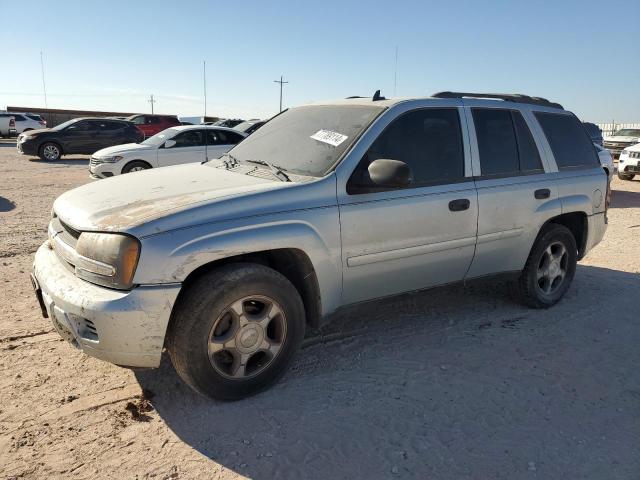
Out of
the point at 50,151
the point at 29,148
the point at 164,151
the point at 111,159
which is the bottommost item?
the point at 50,151

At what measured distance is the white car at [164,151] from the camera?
11711mm

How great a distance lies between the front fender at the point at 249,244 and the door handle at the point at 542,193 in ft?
6.65

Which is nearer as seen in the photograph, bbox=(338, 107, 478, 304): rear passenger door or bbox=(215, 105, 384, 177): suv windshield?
bbox=(338, 107, 478, 304): rear passenger door

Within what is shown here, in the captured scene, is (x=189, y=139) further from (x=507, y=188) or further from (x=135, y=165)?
(x=507, y=188)

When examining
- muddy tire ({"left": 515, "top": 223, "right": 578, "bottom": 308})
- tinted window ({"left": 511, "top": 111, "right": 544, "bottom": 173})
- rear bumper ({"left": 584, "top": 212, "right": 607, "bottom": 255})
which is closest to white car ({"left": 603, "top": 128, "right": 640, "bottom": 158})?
rear bumper ({"left": 584, "top": 212, "right": 607, "bottom": 255})

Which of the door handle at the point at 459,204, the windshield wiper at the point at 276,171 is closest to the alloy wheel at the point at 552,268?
the door handle at the point at 459,204

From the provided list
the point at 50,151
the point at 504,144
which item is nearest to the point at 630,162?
the point at 504,144

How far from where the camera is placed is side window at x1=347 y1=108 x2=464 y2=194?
360 centimetres

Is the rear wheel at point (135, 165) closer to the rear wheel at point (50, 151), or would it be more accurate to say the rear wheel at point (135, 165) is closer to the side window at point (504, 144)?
the rear wheel at point (50, 151)

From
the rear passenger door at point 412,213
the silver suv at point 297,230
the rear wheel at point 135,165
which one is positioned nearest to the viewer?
the silver suv at point 297,230

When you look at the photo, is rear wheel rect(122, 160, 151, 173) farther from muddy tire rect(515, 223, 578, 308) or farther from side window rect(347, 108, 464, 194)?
muddy tire rect(515, 223, 578, 308)

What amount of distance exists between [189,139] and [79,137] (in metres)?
8.32

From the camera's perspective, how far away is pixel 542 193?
4395mm

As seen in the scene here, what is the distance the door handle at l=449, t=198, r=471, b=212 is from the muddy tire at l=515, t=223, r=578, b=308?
1085 millimetres
